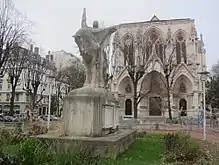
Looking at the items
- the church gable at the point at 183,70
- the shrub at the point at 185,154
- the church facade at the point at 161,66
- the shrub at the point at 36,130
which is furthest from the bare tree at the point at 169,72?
the shrub at the point at 185,154

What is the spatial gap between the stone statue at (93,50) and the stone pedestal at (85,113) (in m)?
0.98

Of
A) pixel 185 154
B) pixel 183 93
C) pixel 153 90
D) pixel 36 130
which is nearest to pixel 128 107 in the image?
pixel 153 90

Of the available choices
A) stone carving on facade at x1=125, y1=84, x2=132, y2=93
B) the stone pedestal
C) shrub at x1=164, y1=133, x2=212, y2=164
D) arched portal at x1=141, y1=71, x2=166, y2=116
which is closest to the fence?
arched portal at x1=141, y1=71, x2=166, y2=116

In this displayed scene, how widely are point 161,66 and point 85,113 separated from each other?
38.4 meters

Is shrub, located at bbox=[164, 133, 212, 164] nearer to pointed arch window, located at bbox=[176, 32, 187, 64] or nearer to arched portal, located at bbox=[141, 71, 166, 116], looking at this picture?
arched portal, located at bbox=[141, 71, 166, 116]

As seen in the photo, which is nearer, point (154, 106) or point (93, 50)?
point (93, 50)

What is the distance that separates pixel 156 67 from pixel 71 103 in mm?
38912

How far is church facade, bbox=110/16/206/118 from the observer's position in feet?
153

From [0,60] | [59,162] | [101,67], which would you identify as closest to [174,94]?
[0,60]

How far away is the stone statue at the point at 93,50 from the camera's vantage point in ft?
37.4

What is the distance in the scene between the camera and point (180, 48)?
51.7 metres

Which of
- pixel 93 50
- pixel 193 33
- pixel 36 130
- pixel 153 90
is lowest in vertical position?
pixel 36 130

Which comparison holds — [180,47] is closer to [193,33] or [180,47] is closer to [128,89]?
[193,33]

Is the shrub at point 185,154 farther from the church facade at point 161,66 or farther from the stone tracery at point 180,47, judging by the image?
the stone tracery at point 180,47
